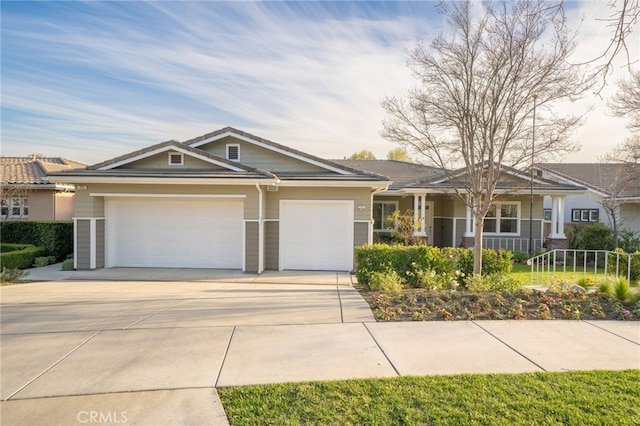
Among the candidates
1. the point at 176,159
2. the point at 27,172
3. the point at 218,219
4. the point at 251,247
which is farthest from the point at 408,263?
the point at 27,172

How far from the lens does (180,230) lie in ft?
40.0

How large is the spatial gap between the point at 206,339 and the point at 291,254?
7.19 m

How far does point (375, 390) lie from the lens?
3.65 m

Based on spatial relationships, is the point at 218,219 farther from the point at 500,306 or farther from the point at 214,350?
the point at 500,306

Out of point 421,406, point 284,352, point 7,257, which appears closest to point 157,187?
point 7,257

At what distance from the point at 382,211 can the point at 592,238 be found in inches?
365

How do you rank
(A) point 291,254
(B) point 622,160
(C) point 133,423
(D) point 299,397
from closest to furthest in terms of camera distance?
1. (C) point 133,423
2. (D) point 299,397
3. (A) point 291,254
4. (B) point 622,160

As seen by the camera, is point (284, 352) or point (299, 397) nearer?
point (299, 397)

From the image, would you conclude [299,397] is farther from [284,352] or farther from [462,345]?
[462,345]

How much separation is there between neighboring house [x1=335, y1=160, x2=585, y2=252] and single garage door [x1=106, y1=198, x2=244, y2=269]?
8.19 metres

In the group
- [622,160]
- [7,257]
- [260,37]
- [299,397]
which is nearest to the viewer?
[299,397]

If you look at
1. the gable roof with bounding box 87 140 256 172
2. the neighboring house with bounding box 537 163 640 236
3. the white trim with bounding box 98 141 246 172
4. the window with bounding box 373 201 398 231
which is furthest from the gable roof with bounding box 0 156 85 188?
the neighboring house with bounding box 537 163 640 236

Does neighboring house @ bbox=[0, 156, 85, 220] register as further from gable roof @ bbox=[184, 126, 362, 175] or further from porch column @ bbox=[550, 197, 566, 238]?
porch column @ bbox=[550, 197, 566, 238]

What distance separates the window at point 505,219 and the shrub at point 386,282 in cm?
1142
